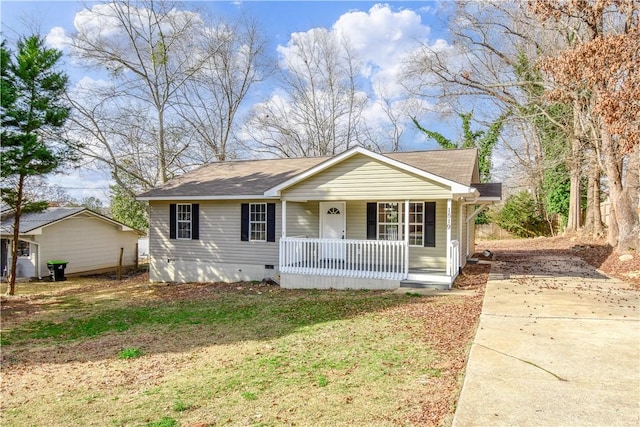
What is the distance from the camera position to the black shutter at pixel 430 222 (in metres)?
11.6

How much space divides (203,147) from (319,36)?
11.3 metres

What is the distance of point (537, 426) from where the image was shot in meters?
3.30

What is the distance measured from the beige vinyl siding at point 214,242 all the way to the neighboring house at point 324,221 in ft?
0.11

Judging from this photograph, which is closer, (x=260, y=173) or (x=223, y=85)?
(x=260, y=173)

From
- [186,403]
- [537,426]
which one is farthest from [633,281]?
[186,403]

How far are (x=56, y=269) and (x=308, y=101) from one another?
1823cm

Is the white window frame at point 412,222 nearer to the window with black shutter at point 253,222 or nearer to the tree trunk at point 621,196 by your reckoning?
the window with black shutter at point 253,222

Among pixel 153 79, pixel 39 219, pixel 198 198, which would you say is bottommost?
pixel 39 219

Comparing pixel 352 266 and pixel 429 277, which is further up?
pixel 352 266

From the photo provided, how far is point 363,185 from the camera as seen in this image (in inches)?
428

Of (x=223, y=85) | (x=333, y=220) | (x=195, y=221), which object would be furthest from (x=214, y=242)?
(x=223, y=85)

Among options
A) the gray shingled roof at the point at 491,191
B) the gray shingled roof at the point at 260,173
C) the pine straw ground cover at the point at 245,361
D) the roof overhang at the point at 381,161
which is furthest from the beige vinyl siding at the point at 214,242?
the gray shingled roof at the point at 491,191

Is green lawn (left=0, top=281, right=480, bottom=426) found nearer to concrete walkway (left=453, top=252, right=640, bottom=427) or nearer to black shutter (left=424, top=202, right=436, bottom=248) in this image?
concrete walkway (left=453, top=252, right=640, bottom=427)

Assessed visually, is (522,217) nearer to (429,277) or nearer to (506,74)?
(506,74)
